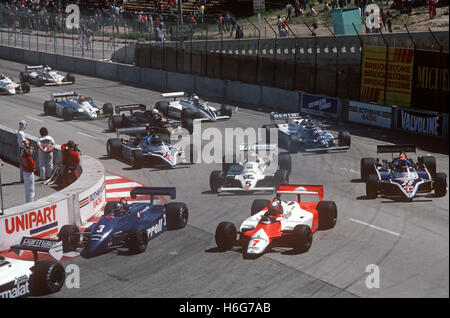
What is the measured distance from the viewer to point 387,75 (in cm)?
3394

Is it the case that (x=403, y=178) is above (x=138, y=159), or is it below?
above

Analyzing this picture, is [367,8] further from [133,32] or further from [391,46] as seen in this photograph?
[133,32]

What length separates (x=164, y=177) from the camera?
24.7 m

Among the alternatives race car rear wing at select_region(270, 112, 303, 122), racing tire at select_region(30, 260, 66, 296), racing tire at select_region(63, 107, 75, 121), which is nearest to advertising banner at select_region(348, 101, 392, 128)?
race car rear wing at select_region(270, 112, 303, 122)

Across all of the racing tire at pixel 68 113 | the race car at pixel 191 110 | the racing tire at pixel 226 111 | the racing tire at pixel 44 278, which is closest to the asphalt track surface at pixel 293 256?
the racing tire at pixel 44 278

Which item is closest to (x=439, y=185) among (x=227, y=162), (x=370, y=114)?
(x=227, y=162)

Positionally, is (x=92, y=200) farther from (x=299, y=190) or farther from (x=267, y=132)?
(x=267, y=132)

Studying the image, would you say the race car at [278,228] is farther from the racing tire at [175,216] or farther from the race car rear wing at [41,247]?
the race car rear wing at [41,247]

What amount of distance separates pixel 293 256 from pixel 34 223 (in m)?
6.33

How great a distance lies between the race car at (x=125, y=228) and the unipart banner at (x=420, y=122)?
1516 centimetres

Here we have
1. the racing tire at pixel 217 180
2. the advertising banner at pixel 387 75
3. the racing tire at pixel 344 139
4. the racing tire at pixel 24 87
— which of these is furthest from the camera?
the racing tire at pixel 24 87

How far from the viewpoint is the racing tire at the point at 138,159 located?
25.7 meters

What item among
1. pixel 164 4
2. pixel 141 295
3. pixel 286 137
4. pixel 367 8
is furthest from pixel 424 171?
pixel 164 4
